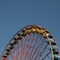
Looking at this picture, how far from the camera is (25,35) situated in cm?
3381

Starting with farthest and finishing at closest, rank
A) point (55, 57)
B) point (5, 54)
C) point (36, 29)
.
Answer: point (5, 54)
point (36, 29)
point (55, 57)

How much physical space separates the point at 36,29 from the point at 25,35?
309 centimetres

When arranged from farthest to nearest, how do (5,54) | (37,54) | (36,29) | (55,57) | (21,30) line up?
(5,54), (21,30), (36,29), (37,54), (55,57)

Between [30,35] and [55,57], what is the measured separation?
681cm

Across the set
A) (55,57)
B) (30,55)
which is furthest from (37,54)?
(55,57)

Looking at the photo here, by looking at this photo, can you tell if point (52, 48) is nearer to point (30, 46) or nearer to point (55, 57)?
point (55, 57)

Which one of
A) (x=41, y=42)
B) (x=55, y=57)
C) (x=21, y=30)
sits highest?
(x=21, y=30)

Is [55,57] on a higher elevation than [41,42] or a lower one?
lower

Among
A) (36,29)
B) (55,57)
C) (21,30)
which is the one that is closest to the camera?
(55,57)

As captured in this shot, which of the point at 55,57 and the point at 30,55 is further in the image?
the point at 30,55

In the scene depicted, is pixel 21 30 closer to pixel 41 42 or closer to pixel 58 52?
pixel 41 42

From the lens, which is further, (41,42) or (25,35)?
(25,35)

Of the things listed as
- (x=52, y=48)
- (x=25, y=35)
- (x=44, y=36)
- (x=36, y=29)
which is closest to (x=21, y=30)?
(x=25, y=35)

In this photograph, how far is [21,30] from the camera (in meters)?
33.5
